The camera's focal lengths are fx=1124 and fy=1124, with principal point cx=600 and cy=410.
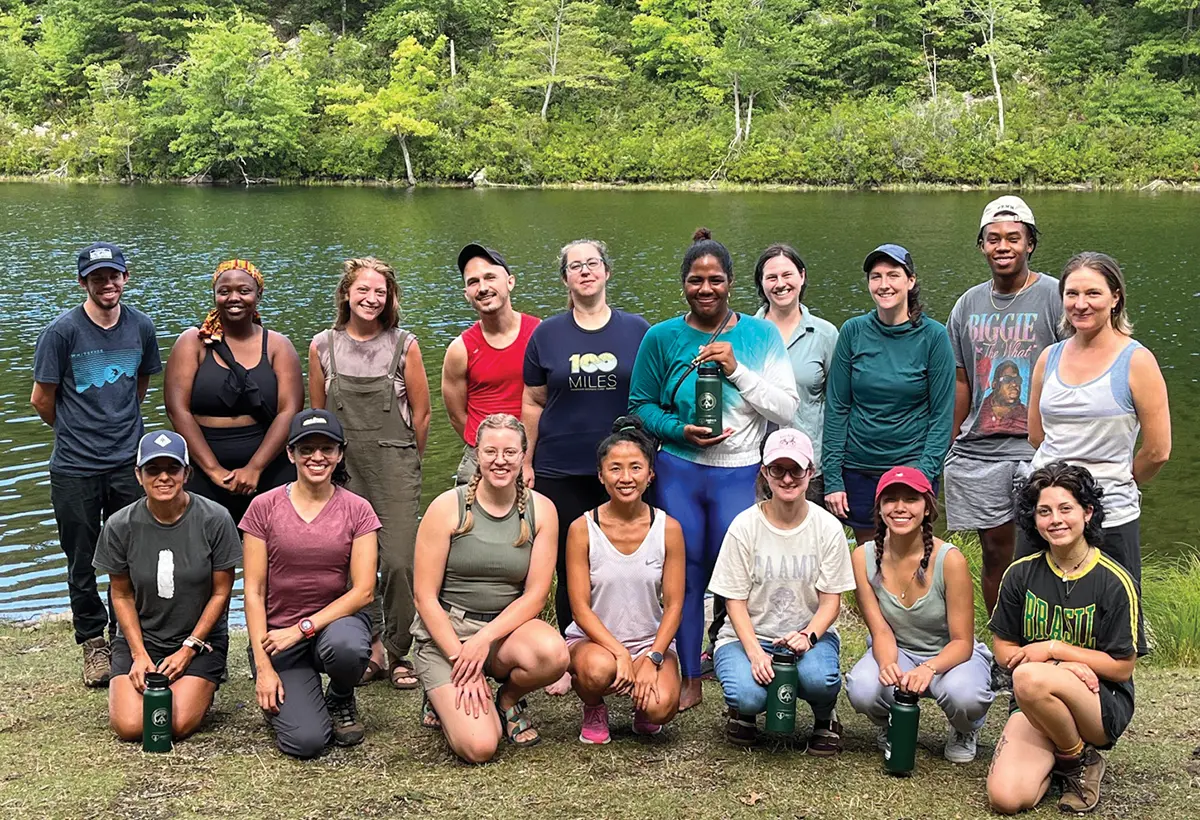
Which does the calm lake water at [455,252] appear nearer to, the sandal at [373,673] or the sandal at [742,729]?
the sandal at [373,673]

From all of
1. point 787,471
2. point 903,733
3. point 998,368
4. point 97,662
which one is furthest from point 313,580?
point 998,368

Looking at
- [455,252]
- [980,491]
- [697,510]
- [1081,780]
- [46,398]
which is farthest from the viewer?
[455,252]

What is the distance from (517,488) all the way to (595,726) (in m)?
1.08

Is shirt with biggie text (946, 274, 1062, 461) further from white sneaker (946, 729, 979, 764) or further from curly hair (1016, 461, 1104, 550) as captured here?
white sneaker (946, 729, 979, 764)

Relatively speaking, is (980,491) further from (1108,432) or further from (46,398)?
(46,398)

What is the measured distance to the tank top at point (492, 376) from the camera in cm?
573

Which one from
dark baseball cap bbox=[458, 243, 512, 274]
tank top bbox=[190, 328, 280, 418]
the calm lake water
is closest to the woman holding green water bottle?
dark baseball cap bbox=[458, 243, 512, 274]

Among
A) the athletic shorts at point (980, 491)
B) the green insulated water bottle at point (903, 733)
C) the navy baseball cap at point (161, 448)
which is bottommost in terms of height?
the green insulated water bottle at point (903, 733)

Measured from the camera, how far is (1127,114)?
4294 centimetres

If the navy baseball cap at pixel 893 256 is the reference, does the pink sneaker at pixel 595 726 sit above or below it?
below

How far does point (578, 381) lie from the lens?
539 cm

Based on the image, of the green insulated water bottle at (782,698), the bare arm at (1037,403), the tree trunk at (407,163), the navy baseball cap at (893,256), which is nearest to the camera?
the green insulated water bottle at (782,698)

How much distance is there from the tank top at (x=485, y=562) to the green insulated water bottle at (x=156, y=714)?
46.7 inches

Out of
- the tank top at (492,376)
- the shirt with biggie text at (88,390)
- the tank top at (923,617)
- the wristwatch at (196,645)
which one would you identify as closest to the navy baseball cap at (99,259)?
the shirt with biggie text at (88,390)
